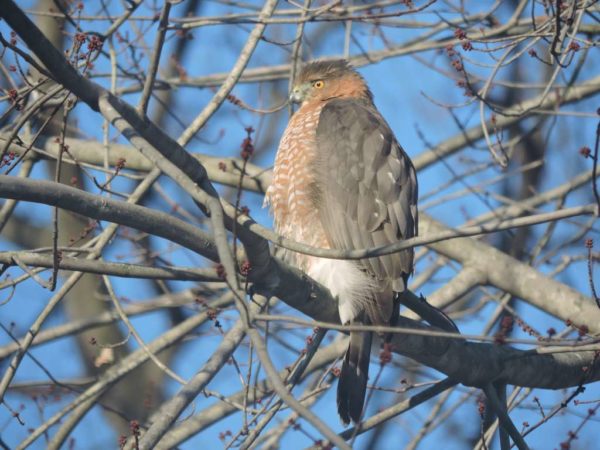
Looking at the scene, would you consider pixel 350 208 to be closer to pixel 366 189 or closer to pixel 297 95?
pixel 366 189

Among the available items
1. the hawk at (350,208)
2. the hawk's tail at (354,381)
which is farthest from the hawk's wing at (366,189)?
the hawk's tail at (354,381)

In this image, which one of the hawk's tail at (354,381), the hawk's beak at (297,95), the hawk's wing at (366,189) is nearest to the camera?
the hawk's tail at (354,381)

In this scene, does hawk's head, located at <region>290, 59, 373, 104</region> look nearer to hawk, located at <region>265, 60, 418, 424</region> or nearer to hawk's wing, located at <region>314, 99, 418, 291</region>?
hawk, located at <region>265, 60, 418, 424</region>

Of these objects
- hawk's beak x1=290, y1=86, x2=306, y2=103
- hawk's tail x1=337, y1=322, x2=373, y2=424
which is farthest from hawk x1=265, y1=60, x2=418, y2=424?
hawk's beak x1=290, y1=86, x2=306, y2=103

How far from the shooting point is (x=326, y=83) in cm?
590

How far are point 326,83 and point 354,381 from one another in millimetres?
2423

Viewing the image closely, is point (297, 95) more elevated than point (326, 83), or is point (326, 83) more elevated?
point (326, 83)

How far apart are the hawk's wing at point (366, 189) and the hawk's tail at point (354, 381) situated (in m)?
0.37

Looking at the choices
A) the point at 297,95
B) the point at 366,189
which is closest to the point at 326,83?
the point at 297,95

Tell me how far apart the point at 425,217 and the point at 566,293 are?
45.4 inches

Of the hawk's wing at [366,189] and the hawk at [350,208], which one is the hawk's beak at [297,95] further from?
the hawk's wing at [366,189]

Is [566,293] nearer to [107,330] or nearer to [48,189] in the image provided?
[48,189]

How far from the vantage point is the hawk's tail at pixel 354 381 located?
4.15 metres

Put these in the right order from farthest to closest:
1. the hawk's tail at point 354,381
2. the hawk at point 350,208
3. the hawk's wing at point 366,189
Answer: the hawk's wing at point 366,189
the hawk at point 350,208
the hawk's tail at point 354,381
